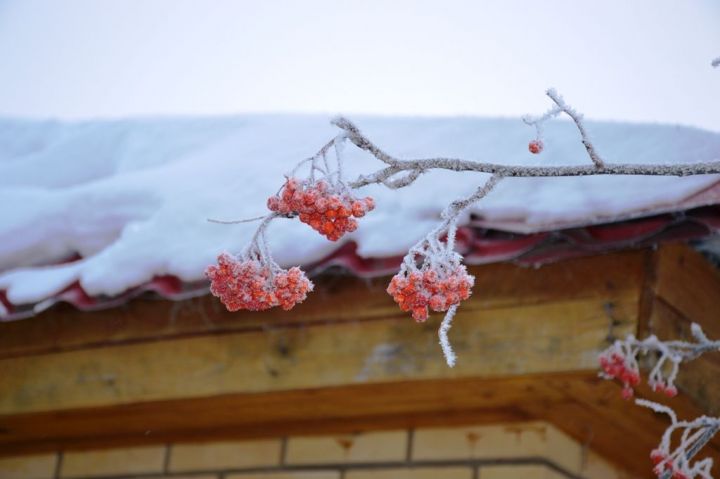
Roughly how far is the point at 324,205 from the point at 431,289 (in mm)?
190

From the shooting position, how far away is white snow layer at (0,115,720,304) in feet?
8.37

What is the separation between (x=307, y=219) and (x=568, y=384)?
1.36 m

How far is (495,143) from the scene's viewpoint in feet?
9.62

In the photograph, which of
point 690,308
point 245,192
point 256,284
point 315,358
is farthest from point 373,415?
point 256,284

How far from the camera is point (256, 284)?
5.73ft

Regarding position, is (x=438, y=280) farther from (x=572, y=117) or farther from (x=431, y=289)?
(x=572, y=117)

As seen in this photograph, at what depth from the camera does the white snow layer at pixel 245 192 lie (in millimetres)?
2551

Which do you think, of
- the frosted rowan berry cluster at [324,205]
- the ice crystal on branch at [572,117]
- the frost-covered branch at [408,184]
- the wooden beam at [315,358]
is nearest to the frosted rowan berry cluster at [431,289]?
the frost-covered branch at [408,184]

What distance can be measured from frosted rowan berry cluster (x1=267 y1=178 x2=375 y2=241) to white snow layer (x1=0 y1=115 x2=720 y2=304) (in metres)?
0.98

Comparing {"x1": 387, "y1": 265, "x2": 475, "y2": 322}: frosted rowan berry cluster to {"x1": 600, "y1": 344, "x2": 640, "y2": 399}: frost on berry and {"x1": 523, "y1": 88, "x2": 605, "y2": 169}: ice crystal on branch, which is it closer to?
{"x1": 523, "y1": 88, "x2": 605, "y2": 169}: ice crystal on branch

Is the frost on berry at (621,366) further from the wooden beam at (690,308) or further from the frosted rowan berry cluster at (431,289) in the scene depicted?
the frosted rowan berry cluster at (431,289)

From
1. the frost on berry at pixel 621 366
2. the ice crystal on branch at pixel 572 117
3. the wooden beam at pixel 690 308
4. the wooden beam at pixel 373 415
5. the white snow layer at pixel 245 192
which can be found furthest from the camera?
the wooden beam at pixel 373 415

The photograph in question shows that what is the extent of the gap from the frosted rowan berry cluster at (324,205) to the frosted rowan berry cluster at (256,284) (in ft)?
0.56

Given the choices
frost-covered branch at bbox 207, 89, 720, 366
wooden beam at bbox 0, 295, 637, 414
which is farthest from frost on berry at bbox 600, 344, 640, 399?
frost-covered branch at bbox 207, 89, 720, 366
